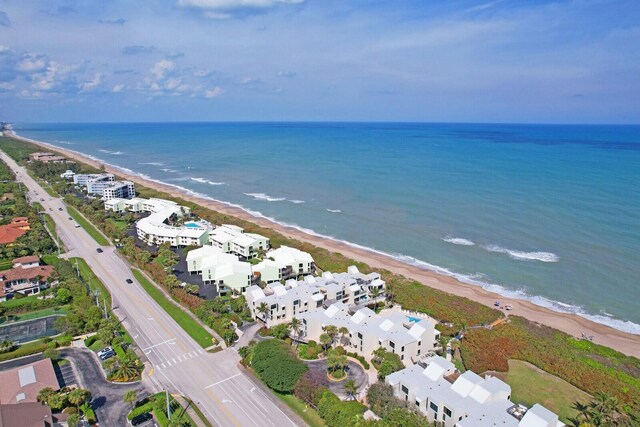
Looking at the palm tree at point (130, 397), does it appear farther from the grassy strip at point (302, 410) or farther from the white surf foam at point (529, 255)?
the white surf foam at point (529, 255)

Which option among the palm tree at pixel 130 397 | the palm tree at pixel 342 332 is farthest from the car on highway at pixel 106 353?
the palm tree at pixel 342 332

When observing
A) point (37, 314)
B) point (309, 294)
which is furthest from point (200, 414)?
point (37, 314)

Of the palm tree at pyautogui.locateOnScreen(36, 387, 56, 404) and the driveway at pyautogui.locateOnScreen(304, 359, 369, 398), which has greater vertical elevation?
the palm tree at pyautogui.locateOnScreen(36, 387, 56, 404)

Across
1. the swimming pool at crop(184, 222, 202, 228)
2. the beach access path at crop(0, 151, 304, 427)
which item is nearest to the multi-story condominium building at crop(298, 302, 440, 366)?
the beach access path at crop(0, 151, 304, 427)

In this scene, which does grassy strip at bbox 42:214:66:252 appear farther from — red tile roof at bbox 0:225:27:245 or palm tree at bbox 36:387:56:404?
palm tree at bbox 36:387:56:404

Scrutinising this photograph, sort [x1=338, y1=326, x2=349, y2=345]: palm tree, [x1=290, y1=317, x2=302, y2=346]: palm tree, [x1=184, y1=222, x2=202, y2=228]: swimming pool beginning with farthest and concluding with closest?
[x1=184, y1=222, x2=202, y2=228]: swimming pool, [x1=290, y1=317, x2=302, y2=346]: palm tree, [x1=338, y1=326, x2=349, y2=345]: palm tree

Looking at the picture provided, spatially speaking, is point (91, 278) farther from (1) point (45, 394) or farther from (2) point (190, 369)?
(1) point (45, 394)

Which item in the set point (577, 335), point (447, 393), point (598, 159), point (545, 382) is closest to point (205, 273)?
point (447, 393)
